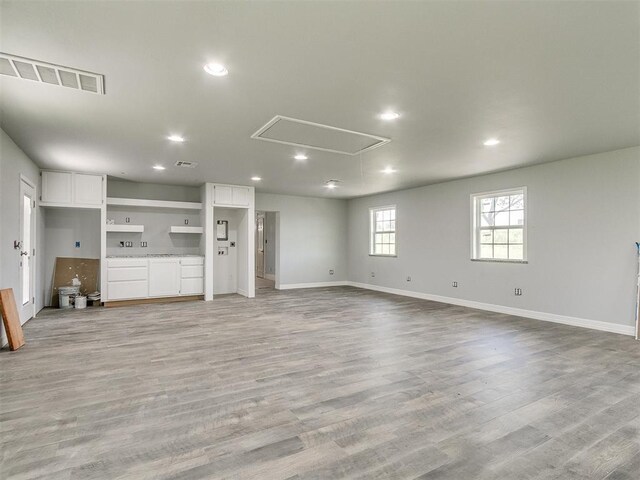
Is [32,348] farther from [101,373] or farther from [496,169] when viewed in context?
[496,169]

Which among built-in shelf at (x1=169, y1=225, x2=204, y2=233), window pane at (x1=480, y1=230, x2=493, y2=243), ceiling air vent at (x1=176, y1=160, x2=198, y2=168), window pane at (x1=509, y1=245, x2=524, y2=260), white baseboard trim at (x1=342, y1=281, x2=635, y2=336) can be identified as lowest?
white baseboard trim at (x1=342, y1=281, x2=635, y2=336)

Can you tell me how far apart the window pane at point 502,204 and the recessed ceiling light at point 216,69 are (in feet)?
17.9

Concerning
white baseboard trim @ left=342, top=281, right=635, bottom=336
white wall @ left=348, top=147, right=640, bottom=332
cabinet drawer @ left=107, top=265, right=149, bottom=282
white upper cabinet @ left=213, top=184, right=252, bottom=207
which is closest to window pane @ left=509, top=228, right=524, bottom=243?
white wall @ left=348, top=147, right=640, bottom=332

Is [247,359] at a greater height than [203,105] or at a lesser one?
lesser

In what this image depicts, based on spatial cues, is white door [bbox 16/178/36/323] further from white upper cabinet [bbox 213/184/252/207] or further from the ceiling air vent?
white upper cabinet [bbox 213/184/252/207]

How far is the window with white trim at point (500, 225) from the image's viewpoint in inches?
238

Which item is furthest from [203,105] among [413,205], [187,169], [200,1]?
[413,205]

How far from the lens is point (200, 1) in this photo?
1.89m

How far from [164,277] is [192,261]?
63 cm

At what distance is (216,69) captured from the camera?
2.65 meters

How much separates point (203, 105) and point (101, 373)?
8.80 feet

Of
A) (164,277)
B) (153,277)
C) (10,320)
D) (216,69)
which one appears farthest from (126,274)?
(216,69)

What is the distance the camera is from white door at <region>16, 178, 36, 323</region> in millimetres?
5066

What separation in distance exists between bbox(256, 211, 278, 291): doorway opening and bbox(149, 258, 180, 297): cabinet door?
3442 millimetres
